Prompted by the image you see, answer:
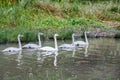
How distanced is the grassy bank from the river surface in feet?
14.2

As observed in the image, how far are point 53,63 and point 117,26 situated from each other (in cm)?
1548

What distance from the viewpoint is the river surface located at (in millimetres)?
12078

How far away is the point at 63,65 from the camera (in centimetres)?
1418

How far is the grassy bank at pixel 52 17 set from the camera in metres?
23.0

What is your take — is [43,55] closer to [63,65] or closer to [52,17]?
[63,65]

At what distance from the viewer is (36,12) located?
30.8 meters

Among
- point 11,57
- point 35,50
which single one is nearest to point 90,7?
point 35,50

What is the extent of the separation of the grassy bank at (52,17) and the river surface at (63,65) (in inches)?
170

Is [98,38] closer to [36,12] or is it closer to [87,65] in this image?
[36,12]

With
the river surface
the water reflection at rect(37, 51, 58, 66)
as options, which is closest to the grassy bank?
the water reflection at rect(37, 51, 58, 66)

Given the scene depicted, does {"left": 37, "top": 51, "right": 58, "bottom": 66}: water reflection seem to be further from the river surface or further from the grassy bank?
the grassy bank

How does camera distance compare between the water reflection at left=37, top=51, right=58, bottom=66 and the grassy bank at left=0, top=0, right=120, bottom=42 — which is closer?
the water reflection at left=37, top=51, right=58, bottom=66

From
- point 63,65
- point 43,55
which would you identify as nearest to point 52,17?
point 43,55

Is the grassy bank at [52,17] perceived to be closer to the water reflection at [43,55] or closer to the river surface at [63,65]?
the water reflection at [43,55]
